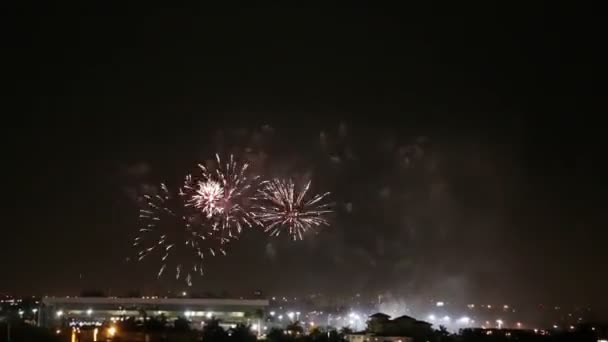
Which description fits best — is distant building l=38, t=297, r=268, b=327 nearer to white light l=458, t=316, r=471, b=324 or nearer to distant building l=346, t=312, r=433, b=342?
distant building l=346, t=312, r=433, b=342

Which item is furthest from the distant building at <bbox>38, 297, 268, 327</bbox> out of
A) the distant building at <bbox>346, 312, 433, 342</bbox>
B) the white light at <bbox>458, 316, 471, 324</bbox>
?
the white light at <bbox>458, 316, 471, 324</bbox>

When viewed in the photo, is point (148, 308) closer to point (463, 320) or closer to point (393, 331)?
point (393, 331)

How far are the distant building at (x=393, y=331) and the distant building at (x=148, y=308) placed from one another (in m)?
8.29

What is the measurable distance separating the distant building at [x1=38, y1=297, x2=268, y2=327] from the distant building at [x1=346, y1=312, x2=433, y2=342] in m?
8.29

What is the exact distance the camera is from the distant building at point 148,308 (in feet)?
127

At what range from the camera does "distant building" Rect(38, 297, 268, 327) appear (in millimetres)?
38688

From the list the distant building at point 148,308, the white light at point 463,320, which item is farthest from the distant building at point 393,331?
the white light at point 463,320

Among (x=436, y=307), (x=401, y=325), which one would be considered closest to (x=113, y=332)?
(x=401, y=325)

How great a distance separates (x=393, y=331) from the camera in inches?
1217

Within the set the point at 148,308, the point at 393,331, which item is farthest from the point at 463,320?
the point at 393,331

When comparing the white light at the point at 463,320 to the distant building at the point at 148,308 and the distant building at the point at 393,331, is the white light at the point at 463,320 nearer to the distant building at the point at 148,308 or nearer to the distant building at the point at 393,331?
the distant building at the point at 148,308

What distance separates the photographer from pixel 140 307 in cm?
3881

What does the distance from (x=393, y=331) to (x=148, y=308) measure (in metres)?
13.8

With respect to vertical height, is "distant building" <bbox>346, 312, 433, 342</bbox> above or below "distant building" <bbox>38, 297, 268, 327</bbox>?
below
